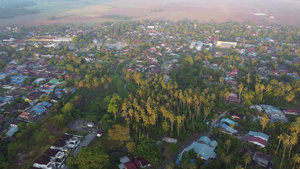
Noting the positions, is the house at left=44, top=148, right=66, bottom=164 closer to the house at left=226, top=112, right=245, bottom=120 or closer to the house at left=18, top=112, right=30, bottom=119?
the house at left=18, top=112, right=30, bottom=119

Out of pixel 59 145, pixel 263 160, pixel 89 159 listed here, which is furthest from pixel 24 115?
pixel 263 160

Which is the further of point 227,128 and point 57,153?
point 227,128

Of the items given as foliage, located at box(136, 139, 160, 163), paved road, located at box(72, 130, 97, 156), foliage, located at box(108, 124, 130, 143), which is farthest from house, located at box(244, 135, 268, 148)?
paved road, located at box(72, 130, 97, 156)

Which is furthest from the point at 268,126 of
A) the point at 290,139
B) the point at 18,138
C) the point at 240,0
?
the point at 240,0

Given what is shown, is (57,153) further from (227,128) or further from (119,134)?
(227,128)

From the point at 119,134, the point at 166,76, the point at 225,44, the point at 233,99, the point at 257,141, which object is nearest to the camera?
the point at 119,134

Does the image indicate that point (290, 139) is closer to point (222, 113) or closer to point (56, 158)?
point (222, 113)

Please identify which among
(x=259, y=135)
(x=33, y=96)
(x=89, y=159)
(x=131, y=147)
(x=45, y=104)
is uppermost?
(x=33, y=96)
